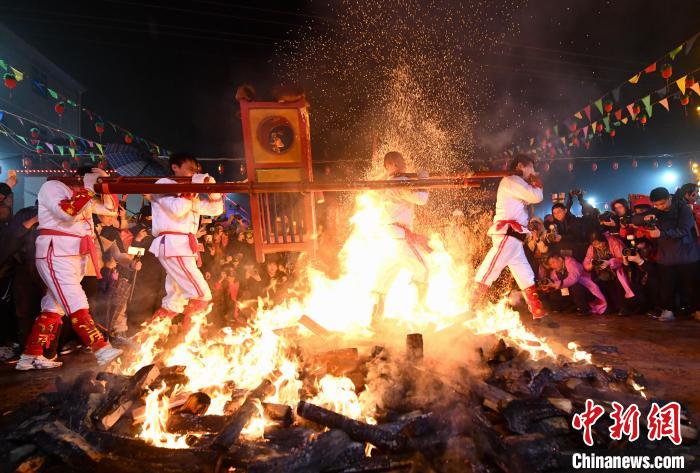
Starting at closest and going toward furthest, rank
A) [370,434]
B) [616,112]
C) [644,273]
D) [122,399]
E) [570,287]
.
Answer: [370,434]
[122,399]
[644,273]
[570,287]
[616,112]

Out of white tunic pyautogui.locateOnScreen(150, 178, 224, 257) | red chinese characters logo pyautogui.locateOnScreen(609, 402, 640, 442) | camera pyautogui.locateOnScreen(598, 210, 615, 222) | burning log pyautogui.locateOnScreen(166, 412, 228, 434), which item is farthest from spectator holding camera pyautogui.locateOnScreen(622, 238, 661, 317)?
burning log pyautogui.locateOnScreen(166, 412, 228, 434)

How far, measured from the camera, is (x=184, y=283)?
5066 mm

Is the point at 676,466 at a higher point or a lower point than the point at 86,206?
lower

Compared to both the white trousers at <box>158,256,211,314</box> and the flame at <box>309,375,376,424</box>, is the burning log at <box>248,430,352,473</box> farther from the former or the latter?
the white trousers at <box>158,256,211,314</box>

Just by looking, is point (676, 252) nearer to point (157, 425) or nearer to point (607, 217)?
point (607, 217)

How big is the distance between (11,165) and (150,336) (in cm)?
1687

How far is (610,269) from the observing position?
24.1ft

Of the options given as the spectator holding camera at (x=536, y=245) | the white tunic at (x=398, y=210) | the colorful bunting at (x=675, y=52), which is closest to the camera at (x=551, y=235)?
the spectator holding camera at (x=536, y=245)

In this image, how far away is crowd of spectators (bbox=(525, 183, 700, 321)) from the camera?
6797 mm

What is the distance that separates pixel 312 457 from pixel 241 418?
2.64 ft

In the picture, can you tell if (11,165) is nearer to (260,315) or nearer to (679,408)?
(260,315)

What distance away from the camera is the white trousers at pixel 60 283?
15.5 ft

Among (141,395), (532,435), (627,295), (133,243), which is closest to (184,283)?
(141,395)

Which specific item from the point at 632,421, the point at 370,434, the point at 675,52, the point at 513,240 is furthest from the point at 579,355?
the point at 675,52
